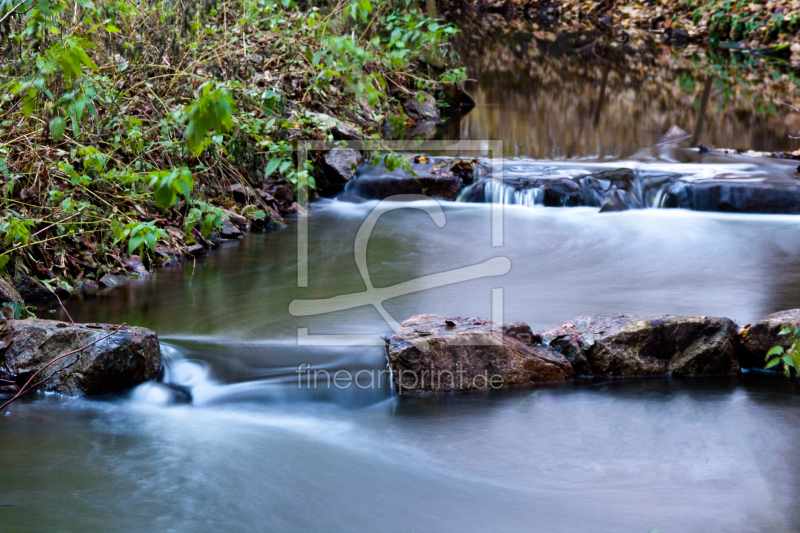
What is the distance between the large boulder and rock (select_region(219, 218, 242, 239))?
3.56 metres

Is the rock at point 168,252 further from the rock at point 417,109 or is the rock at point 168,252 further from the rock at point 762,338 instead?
the rock at point 417,109

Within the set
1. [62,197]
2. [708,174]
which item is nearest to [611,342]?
[62,197]

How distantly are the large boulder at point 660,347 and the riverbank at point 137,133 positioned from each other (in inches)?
77.3

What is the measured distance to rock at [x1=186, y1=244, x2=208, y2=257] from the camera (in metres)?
6.11

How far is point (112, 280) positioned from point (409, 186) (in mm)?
3860

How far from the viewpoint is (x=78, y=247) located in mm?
5441

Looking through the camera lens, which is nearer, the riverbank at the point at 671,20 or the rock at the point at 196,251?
the rock at the point at 196,251

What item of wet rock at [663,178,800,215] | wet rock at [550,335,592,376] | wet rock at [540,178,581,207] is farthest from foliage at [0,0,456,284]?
wet rock at [663,178,800,215]

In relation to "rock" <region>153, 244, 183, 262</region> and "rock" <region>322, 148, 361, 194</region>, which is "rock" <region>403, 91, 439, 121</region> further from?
"rock" <region>153, 244, 183, 262</region>

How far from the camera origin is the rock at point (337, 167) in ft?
27.1

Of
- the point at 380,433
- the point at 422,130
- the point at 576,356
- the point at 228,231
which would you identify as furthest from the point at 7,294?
the point at 422,130

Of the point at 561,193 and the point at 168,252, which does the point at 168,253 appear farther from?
the point at 561,193

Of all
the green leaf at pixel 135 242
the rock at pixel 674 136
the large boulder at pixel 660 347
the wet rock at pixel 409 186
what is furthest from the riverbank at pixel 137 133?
the rock at pixel 674 136

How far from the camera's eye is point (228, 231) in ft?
21.7
